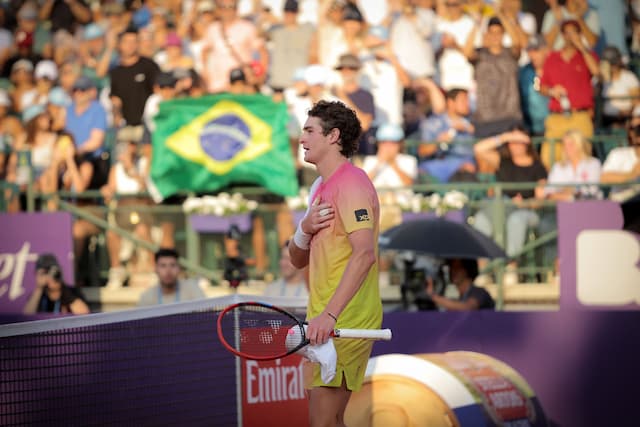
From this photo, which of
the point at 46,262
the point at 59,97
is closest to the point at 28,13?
the point at 59,97

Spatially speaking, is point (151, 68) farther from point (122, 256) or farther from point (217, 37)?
point (122, 256)

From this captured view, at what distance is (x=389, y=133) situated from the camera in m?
11.3

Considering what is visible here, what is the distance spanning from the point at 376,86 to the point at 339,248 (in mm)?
7137

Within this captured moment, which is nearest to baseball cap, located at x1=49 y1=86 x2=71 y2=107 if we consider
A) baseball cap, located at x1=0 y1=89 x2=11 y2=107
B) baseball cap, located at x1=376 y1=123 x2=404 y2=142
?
baseball cap, located at x1=0 y1=89 x2=11 y2=107

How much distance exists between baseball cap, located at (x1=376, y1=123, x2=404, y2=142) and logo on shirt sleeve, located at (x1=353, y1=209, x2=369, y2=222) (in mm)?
6551

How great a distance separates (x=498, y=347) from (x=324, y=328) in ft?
10.2

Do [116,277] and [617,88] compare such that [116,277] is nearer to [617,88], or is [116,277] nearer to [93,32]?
[93,32]

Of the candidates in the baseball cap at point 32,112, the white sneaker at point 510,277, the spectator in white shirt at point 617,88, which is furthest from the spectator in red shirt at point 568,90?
the baseball cap at point 32,112

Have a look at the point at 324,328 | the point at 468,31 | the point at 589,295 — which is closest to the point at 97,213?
the point at 468,31

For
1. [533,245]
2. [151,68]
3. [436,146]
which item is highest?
[151,68]

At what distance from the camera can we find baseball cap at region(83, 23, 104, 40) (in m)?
13.4

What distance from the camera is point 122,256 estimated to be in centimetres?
1164

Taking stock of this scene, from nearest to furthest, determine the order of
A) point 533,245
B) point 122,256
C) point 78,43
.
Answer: point 533,245 < point 122,256 < point 78,43

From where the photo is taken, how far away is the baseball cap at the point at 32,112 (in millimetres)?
12851
